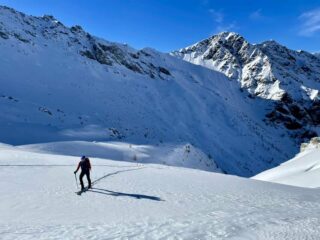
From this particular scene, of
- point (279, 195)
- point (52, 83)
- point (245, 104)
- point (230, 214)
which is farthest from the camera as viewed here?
point (245, 104)

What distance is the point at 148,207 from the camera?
1224cm

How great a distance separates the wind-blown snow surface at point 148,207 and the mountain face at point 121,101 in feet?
56.1

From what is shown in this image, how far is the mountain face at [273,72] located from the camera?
83.6 metres

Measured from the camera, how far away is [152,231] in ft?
30.4

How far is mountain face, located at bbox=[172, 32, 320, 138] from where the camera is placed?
83.6 metres

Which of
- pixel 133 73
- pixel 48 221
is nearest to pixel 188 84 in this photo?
pixel 133 73

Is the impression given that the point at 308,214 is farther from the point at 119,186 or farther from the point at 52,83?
the point at 52,83

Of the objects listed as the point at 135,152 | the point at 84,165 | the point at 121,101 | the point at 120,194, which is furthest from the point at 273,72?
the point at 120,194

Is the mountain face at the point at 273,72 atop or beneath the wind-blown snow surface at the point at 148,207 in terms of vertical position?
atop

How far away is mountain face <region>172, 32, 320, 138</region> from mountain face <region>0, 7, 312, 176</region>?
1000 mm

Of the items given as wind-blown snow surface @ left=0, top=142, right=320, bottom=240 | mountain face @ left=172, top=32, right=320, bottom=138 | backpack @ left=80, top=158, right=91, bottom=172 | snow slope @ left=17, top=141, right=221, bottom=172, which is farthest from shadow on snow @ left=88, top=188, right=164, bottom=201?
mountain face @ left=172, top=32, right=320, bottom=138

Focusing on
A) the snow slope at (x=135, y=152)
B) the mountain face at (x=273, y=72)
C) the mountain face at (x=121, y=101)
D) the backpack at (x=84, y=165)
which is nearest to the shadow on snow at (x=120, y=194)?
the backpack at (x=84, y=165)

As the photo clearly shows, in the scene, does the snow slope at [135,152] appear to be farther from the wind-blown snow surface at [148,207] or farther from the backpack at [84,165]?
the backpack at [84,165]

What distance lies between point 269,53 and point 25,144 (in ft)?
310
